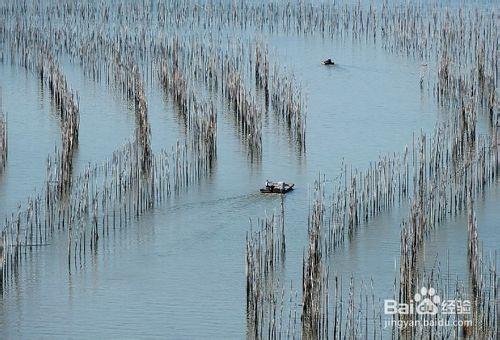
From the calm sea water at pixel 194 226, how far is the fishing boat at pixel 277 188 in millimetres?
76

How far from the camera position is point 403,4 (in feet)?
76.2

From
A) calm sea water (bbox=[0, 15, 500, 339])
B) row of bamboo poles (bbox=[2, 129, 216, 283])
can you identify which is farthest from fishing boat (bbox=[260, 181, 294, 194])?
row of bamboo poles (bbox=[2, 129, 216, 283])

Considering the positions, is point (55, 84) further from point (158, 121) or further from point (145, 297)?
point (145, 297)

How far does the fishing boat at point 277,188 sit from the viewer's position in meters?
10.4

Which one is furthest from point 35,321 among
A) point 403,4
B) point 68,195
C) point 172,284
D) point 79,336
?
point 403,4

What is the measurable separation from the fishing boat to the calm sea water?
8 centimetres

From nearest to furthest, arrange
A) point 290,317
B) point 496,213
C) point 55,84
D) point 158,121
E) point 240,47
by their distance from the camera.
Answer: point 290,317
point 496,213
point 158,121
point 55,84
point 240,47

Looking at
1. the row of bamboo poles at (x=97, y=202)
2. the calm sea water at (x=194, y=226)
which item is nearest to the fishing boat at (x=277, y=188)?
the calm sea water at (x=194, y=226)

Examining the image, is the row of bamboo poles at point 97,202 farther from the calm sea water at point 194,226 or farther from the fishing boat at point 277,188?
the fishing boat at point 277,188

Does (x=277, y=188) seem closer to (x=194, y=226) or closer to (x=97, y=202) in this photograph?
(x=194, y=226)

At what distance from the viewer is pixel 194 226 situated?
9672 mm

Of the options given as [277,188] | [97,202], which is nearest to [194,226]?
[97,202]

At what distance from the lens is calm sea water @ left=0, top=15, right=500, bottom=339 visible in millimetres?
7840

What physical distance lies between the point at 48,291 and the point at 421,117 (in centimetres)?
658
